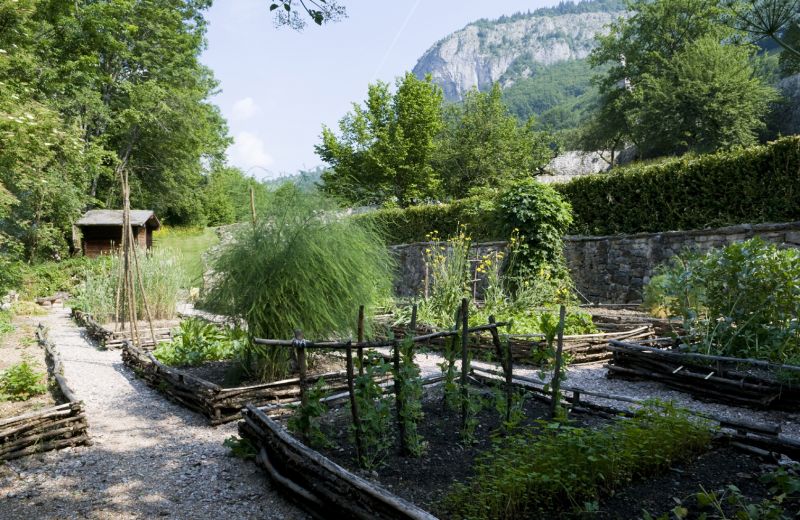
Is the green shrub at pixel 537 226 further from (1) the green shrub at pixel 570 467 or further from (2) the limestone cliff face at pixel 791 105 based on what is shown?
(2) the limestone cliff face at pixel 791 105

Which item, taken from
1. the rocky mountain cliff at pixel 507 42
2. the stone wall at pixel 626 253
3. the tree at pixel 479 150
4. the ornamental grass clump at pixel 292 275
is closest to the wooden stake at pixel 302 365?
the ornamental grass clump at pixel 292 275

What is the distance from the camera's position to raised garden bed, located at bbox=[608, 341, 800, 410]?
4312 millimetres

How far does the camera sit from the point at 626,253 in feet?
33.2

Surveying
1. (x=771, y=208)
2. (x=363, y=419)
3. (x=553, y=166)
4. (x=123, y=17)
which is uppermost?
(x=123, y=17)

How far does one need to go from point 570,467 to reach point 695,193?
27.6 ft

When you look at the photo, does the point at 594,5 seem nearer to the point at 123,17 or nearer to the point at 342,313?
the point at 123,17

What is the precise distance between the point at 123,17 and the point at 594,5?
15555 cm

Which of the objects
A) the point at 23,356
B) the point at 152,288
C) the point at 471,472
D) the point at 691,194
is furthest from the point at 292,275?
the point at 691,194

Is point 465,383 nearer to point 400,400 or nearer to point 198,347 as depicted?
point 400,400

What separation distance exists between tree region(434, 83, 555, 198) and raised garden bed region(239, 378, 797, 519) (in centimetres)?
2157

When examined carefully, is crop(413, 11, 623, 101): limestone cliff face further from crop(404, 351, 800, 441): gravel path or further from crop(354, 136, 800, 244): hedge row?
crop(404, 351, 800, 441): gravel path

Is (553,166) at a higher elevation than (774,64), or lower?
lower

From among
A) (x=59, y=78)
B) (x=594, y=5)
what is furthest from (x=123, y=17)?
(x=594, y=5)

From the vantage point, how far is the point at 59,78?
17797 millimetres
